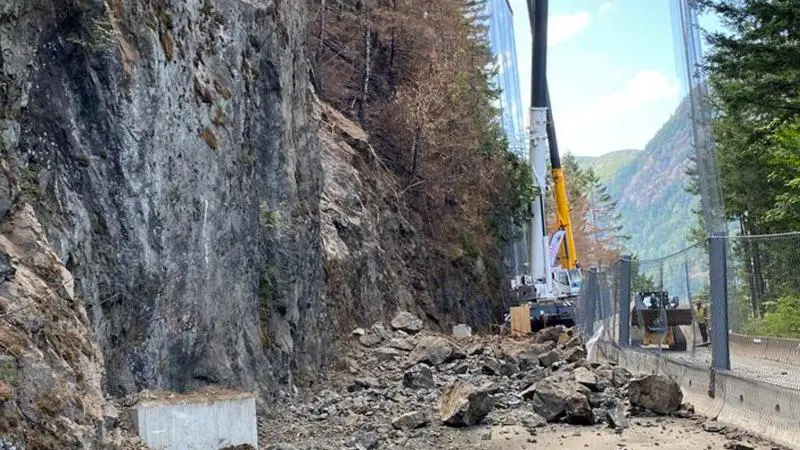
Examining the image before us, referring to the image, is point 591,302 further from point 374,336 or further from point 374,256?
point 374,256

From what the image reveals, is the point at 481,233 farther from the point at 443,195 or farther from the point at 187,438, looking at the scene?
the point at 187,438

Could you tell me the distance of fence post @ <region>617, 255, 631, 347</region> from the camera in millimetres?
13797

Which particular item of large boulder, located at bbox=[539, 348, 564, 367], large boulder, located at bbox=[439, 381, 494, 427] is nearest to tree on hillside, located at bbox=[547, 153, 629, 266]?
large boulder, located at bbox=[539, 348, 564, 367]

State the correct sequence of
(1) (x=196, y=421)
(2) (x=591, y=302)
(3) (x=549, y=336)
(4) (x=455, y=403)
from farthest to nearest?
(3) (x=549, y=336)
(2) (x=591, y=302)
(4) (x=455, y=403)
(1) (x=196, y=421)

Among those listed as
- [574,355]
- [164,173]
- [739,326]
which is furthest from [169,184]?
[574,355]

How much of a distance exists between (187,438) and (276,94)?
7.09 m

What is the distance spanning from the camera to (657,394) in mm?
9805

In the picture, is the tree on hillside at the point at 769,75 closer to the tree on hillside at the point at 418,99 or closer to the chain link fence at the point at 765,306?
the chain link fence at the point at 765,306

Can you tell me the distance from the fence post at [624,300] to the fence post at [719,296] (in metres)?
4.88

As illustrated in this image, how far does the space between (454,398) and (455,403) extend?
0.47 ft

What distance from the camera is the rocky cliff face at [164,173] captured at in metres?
7.29

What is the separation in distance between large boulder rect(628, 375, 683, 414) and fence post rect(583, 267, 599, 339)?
7237 millimetres

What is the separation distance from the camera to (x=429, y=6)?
2956 centimetres

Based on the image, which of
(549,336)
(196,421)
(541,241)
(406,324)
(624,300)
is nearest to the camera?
(196,421)
